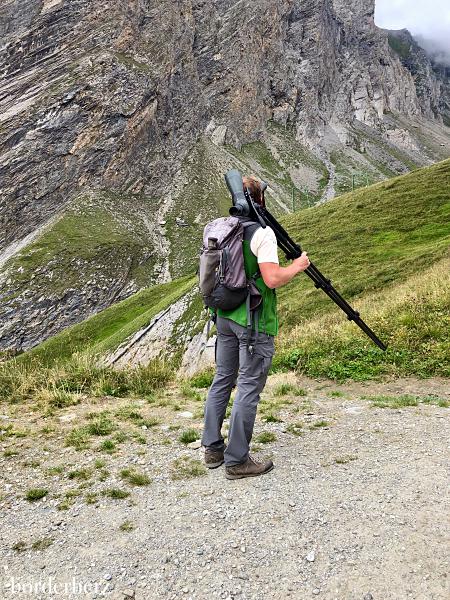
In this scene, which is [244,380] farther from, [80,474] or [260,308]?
[80,474]

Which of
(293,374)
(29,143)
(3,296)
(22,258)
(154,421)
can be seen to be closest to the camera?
(154,421)

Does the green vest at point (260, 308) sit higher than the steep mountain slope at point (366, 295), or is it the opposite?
the green vest at point (260, 308)

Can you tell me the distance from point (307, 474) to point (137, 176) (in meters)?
159

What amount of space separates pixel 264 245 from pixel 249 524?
3.53m

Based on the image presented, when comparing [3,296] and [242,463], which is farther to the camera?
[3,296]

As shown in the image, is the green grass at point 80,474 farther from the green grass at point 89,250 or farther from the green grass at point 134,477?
the green grass at point 89,250

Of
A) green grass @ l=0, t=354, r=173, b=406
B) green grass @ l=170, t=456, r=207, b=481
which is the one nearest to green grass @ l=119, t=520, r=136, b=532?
green grass @ l=170, t=456, r=207, b=481

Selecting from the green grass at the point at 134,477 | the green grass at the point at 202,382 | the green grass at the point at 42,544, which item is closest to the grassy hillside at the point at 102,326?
the green grass at the point at 202,382

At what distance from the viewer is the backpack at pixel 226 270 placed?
6.02m

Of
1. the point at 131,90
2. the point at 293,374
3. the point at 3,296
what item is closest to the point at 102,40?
the point at 131,90

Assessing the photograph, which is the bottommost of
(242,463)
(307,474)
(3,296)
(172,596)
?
(307,474)

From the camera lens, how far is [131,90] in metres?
154

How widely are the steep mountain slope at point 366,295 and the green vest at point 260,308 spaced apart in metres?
6.61

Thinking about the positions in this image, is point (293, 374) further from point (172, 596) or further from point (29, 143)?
point (29, 143)
